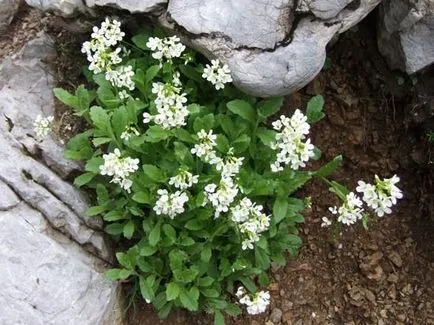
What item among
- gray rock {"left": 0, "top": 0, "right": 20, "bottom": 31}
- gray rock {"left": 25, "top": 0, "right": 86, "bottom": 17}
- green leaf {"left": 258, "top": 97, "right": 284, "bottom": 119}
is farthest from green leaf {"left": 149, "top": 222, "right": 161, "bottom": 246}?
gray rock {"left": 0, "top": 0, "right": 20, "bottom": 31}

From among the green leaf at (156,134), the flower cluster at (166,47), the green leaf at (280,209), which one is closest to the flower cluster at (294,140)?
the green leaf at (280,209)

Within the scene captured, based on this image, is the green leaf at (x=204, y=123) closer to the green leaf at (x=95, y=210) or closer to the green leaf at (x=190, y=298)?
the green leaf at (x=95, y=210)

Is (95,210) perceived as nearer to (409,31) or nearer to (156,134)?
(156,134)

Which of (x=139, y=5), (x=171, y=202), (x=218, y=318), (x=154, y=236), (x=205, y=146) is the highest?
(x=139, y=5)

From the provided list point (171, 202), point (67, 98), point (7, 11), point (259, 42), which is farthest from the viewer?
point (7, 11)

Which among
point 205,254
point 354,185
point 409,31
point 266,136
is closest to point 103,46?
point 266,136
